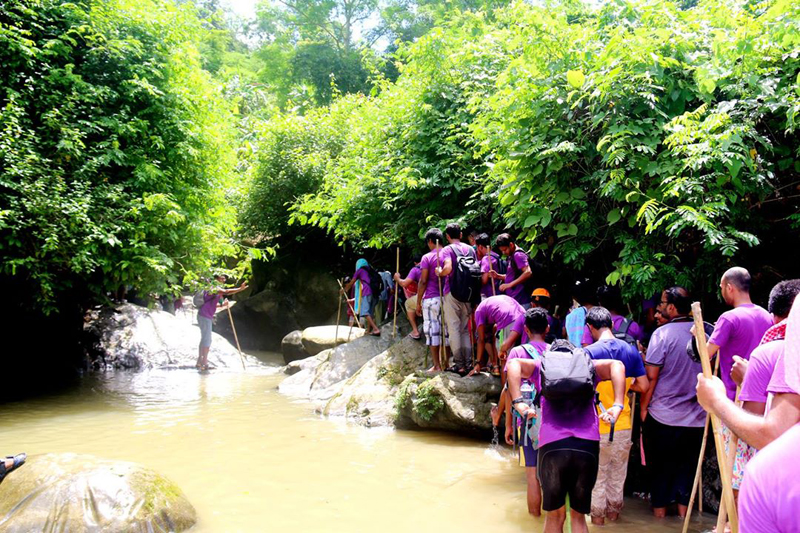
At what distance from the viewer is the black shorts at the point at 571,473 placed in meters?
3.99

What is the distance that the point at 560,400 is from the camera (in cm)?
406

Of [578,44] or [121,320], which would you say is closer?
[578,44]

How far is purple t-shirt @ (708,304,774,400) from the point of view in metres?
4.47

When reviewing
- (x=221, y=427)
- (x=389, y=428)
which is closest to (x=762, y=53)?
(x=389, y=428)

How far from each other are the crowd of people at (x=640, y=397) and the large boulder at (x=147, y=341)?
9881mm

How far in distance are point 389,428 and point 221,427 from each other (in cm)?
245

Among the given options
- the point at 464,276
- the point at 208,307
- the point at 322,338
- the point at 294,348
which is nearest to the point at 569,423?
the point at 464,276

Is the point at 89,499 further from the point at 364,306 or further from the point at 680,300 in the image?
the point at 364,306

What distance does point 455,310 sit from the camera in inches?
331

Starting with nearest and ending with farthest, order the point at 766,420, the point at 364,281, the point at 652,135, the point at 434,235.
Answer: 1. the point at 766,420
2. the point at 652,135
3. the point at 434,235
4. the point at 364,281

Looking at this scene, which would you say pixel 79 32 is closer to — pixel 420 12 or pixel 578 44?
pixel 578 44

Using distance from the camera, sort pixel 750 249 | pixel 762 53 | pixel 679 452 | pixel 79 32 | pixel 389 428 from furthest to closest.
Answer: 1. pixel 79 32
2. pixel 389 428
3. pixel 750 249
4. pixel 762 53
5. pixel 679 452

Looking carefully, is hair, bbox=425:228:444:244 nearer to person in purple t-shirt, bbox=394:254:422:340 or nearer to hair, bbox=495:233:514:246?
person in purple t-shirt, bbox=394:254:422:340

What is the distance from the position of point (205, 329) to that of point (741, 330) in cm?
1250
